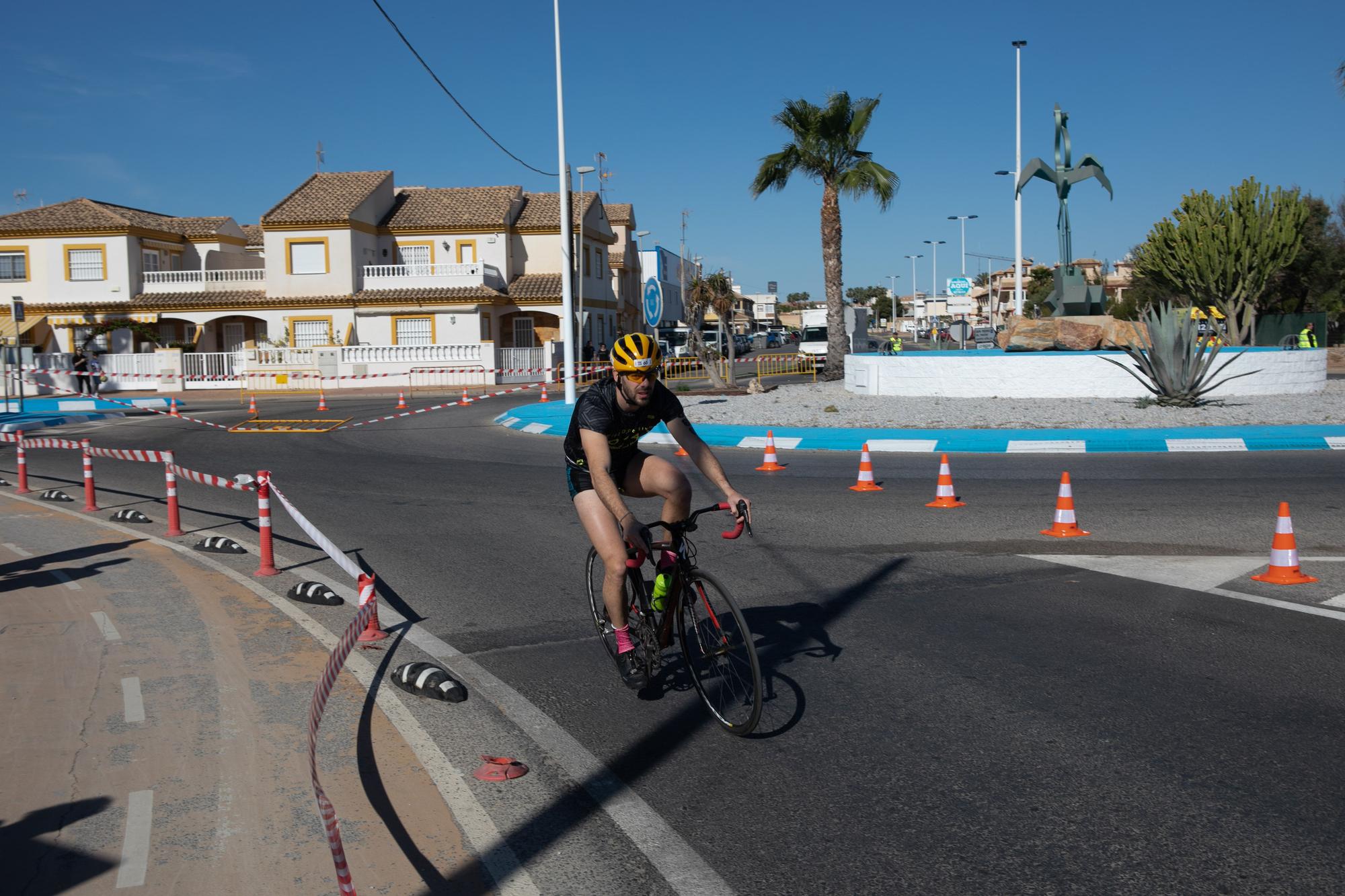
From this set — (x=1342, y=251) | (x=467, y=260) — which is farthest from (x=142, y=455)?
(x=1342, y=251)

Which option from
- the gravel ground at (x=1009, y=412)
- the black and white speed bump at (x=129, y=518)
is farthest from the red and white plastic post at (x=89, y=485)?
the gravel ground at (x=1009, y=412)

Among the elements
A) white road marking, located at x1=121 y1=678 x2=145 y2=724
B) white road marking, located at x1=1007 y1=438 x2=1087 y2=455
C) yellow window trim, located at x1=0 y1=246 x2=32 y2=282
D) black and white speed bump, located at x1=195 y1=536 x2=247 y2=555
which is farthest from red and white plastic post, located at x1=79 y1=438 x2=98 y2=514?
yellow window trim, located at x1=0 y1=246 x2=32 y2=282

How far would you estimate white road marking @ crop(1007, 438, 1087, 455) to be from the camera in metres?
16.4

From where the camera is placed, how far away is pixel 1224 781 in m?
4.23

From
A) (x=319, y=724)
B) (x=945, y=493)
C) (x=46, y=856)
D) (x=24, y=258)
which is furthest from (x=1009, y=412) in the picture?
(x=24, y=258)

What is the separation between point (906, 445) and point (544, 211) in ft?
125

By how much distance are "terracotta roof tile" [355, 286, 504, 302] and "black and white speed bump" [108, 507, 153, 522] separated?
35079 millimetres

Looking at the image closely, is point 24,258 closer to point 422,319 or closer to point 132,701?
point 422,319

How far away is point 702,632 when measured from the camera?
5.17m

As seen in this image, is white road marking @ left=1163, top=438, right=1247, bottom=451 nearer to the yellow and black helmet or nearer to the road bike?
the road bike

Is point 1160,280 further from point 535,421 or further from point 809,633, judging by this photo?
point 809,633

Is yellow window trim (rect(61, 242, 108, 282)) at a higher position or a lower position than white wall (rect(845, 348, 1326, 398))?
higher

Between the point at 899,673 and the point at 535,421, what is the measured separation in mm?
18168

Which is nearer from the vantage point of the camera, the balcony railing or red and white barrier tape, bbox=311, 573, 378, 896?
red and white barrier tape, bbox=311, 573, 378, 896
